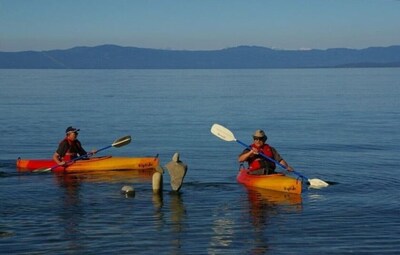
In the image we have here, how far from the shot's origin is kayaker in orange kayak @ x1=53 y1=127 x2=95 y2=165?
75.5ft

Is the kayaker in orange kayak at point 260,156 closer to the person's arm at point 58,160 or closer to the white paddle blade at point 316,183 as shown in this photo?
the white paddle blade at point 316,183

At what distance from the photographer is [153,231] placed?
588 inches

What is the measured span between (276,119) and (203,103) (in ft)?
55.3

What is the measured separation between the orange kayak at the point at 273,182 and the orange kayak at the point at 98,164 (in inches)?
148

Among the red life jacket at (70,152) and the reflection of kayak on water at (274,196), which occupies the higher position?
the red life jacket at (70,152)

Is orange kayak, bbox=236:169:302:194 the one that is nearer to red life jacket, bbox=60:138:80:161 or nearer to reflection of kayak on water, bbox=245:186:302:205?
reflection of kayak on water, bbox=245:186:302:205

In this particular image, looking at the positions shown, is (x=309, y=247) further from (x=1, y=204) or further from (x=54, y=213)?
(x=1, y=204)

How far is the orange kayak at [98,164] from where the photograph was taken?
75.8ft

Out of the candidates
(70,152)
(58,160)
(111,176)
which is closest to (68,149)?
(70,152)

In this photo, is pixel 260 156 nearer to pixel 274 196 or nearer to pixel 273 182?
pixel 273 182

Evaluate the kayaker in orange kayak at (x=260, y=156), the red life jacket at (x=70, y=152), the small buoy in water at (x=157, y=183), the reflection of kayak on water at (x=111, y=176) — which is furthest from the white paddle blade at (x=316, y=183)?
the red life jacket at (x=70, y=152)

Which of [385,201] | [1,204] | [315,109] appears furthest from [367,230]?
[315,109]

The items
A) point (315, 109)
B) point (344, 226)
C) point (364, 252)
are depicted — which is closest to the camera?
point (364, 252)

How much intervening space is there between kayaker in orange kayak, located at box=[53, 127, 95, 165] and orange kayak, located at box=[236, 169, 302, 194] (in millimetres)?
5169
